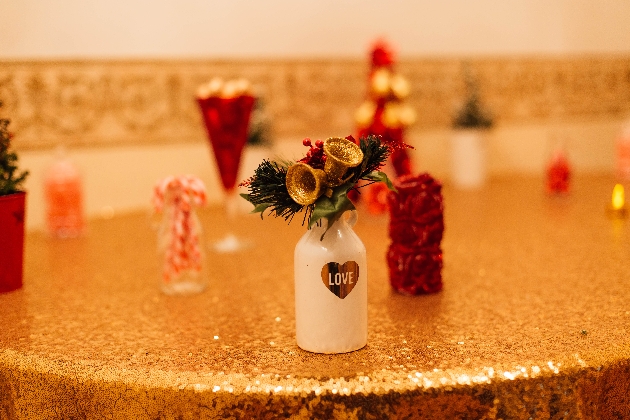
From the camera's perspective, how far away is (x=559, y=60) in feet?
7.41

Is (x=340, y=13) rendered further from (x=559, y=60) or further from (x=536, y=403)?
(x=536, y=403)

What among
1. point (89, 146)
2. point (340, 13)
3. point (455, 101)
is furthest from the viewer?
point (455, 101)

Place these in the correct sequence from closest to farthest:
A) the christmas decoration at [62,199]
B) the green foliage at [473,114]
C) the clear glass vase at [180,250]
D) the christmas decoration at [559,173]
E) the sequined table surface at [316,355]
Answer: the sequined table surface at [316,355] → the clear glass vase at [180,250] → the christmas decoration at [62,199] → the christmas decoration at [559,173] → the green foliage at [473,114]

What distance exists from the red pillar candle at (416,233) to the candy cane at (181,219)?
0.30 metres

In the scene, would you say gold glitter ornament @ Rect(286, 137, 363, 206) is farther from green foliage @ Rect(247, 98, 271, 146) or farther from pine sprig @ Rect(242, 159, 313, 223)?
green foliage @ Rect(247, 98, 271, 146)

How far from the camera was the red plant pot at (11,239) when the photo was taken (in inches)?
39.8

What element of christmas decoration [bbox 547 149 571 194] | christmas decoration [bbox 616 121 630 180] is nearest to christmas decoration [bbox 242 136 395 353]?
christmas decoration [bbox 547 149 571 194]

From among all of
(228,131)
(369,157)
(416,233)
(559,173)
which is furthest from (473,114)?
(369,157)

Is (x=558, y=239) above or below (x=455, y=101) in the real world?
below

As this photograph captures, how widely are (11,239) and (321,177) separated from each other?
57 centimetres

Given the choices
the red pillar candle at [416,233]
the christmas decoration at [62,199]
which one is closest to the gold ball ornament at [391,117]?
the red pillar candle at [416,233]

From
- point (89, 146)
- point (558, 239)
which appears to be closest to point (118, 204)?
point (89, 146)

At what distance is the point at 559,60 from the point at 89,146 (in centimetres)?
154

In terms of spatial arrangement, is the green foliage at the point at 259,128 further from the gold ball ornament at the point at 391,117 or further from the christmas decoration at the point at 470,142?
the christmas decoration at the point at 470,142
